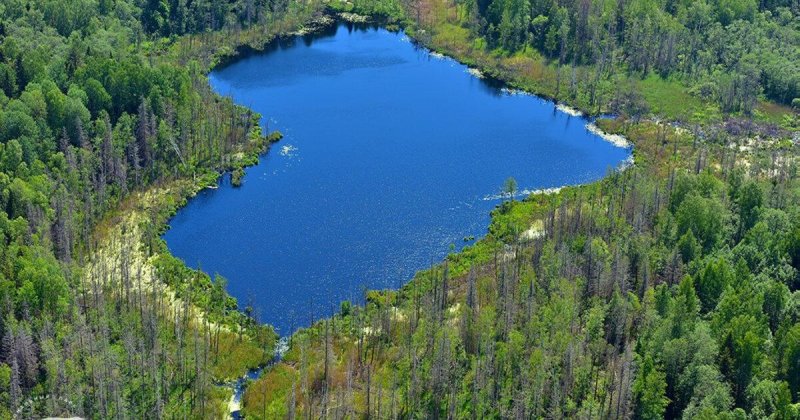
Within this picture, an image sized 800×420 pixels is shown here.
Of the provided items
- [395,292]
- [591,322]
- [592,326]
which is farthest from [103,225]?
[592,326]

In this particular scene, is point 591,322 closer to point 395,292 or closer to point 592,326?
point 592,326

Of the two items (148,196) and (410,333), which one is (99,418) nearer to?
(410,333)

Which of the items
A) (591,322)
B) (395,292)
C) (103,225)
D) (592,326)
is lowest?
(395,292)

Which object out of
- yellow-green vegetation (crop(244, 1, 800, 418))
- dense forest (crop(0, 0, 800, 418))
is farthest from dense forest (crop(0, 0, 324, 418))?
yellow-green vegetation (crop(244, 1, 800, 418))

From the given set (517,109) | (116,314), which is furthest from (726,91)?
(116,314)

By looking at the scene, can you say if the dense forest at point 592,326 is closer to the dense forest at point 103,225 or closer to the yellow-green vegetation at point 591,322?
the yellow-green vegetation at point 591,322

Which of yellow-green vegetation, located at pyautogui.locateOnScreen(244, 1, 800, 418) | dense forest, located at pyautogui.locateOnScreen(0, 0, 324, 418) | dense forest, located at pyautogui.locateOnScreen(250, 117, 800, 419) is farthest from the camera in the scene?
dense forest, located at pyautogui.locateOnScreen(0, 0, 324, 418)

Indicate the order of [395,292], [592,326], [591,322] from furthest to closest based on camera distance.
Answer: [395,292] < [591,322] < [592,326]

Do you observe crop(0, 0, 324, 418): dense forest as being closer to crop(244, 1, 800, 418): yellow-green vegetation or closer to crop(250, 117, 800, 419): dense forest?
crop(244, 1, 800, 418): yellow-green vegetation

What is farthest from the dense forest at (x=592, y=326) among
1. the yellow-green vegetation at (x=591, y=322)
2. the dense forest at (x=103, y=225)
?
the dense forest at (x=103, y=225)
